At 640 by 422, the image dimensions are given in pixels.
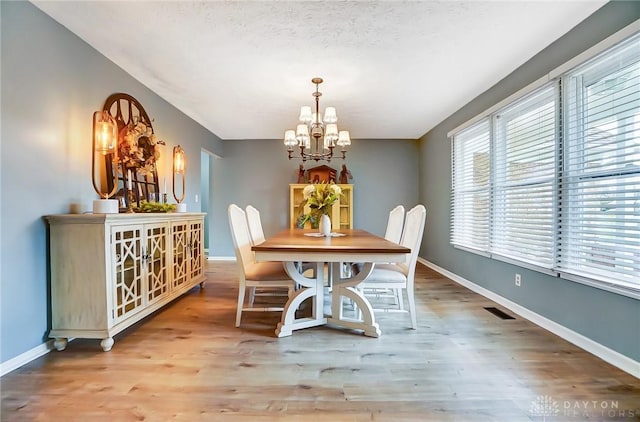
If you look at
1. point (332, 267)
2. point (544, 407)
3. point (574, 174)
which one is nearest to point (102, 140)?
point (332, 267)

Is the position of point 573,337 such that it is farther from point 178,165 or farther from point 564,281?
point 178,165

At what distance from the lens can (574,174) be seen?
2.25 meters

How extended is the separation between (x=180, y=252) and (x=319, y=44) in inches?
93.1

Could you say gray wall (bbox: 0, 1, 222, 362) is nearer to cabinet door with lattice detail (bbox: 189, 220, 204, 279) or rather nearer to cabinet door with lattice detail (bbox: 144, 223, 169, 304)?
cabinet door with lattice detail (bbox: 144, 223, 169, 304)

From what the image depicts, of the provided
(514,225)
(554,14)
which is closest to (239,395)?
(514,225)

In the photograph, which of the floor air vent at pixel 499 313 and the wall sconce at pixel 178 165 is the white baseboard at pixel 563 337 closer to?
the floor air vent at pixel 499 313

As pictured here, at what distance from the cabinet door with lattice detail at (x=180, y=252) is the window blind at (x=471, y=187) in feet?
10.8

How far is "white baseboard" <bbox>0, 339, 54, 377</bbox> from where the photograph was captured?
5.83 ft

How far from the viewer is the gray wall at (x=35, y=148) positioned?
5.94 ft

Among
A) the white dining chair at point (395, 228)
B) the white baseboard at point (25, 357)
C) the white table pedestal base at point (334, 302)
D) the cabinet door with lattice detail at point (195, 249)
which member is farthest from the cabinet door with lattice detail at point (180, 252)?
the white dining chair at point (395, 228)

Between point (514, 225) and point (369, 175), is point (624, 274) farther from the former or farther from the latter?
point (369, 175)

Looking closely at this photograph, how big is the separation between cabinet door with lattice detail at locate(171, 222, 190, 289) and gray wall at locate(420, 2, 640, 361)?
10.7 ft

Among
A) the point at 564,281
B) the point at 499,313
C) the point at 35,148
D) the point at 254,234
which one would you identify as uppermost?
the point at 35,148

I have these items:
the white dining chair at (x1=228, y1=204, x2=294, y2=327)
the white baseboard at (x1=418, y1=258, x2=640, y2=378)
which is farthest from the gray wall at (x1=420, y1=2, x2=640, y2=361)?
the white dining chair at (x1=228, y1=204, x2=294, y2=327)
